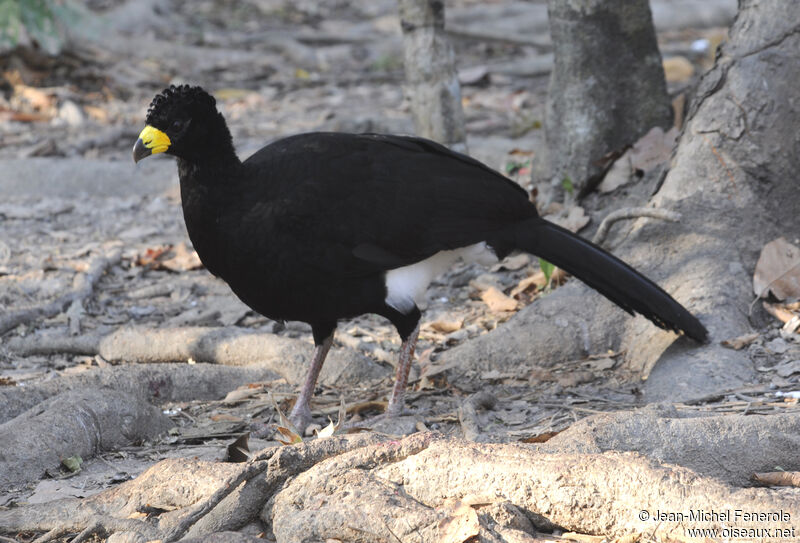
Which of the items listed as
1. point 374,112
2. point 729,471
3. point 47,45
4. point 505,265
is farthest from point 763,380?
point 47,45

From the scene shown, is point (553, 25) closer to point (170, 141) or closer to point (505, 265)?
point (505, 265)

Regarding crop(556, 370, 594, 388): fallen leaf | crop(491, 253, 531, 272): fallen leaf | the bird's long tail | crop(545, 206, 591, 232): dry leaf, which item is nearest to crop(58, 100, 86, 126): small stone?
crop(491, 253, 531, 272): fallen leaf

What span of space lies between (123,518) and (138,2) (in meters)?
13.4

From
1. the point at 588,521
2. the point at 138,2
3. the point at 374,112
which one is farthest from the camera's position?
the point at 138,2

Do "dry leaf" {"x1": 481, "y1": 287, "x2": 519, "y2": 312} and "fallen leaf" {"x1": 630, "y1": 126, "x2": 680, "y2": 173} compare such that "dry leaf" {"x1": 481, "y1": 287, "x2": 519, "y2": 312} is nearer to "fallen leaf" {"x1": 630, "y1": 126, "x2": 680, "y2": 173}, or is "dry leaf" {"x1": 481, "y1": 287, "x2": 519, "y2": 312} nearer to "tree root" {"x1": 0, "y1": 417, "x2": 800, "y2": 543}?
"fallen leaf" {"x1": 630, "y1": 126, "x2": 680, "y2": 173}

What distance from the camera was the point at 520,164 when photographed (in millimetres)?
6402

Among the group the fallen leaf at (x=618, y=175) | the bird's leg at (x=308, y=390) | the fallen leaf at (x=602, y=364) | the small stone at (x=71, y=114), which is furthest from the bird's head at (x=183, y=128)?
the small stone at (x=71, y=114)

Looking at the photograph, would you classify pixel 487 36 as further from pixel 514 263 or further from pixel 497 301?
pixel 497 301

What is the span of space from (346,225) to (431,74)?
7.66 ft

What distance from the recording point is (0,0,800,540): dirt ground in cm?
366

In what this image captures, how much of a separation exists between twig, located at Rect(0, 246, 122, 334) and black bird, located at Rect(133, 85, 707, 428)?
165 centimetres

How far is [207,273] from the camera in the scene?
5730mm

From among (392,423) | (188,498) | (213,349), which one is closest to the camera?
(188,498)

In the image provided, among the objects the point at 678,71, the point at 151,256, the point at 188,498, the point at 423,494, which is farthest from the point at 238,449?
the point at 678,71
